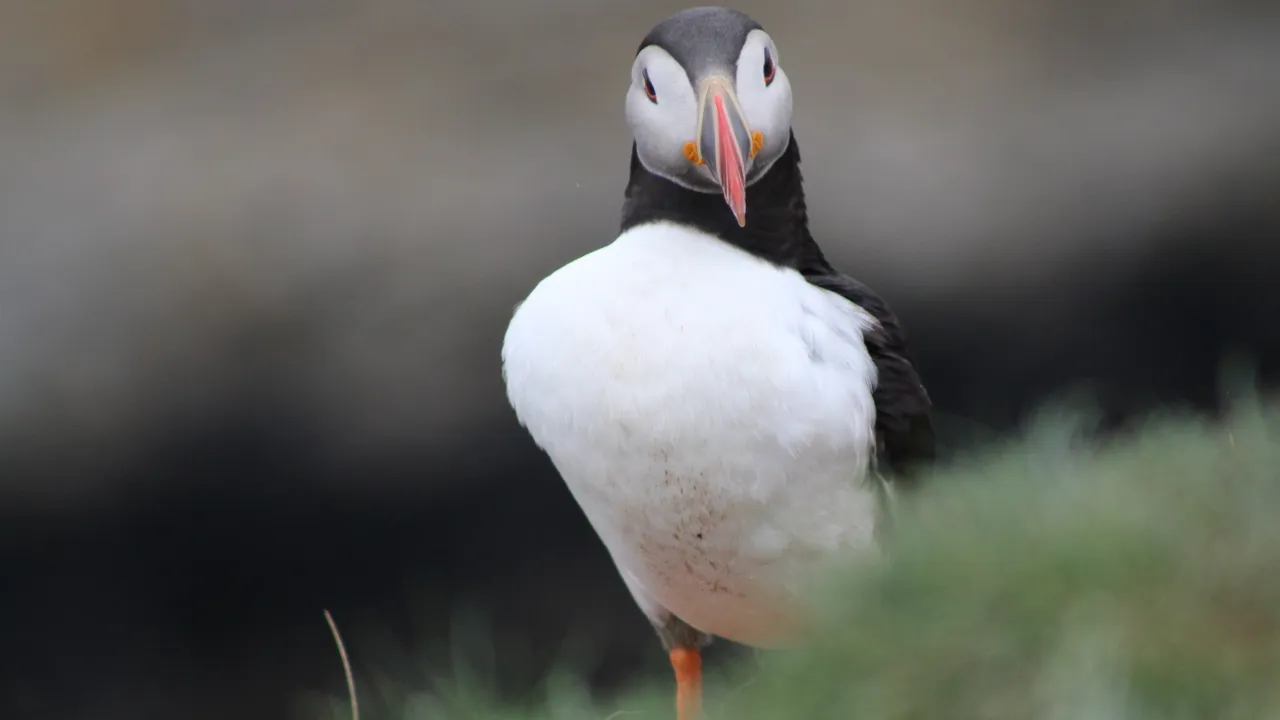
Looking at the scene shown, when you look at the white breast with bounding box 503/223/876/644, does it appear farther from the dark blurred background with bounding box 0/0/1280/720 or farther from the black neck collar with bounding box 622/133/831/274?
the dark blurred background with bounding box 0/0/1280/720

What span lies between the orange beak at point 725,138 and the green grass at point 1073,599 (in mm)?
678

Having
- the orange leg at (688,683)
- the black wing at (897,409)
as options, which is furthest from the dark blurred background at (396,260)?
the black wing at (897,409)

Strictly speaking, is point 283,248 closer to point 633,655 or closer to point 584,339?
point 633,655

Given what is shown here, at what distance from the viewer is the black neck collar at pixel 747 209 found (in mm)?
2398

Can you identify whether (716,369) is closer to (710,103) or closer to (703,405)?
(703,405)

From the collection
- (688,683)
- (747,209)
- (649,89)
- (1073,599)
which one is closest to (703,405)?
(747,209)

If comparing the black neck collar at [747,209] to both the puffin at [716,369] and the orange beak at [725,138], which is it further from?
the orange beak at [725,138]

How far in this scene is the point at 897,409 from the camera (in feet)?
8.08

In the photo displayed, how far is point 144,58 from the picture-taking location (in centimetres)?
458

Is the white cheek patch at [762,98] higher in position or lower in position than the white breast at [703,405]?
higher

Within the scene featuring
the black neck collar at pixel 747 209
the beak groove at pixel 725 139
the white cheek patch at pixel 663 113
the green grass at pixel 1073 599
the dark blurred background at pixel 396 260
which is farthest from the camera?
the dark blurred background at pixel 396 260

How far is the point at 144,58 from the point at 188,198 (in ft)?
1.44

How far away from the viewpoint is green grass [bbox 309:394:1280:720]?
1253mm

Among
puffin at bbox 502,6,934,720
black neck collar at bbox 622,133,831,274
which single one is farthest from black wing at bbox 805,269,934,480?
black neck collar at bbox 622,133,831,274
